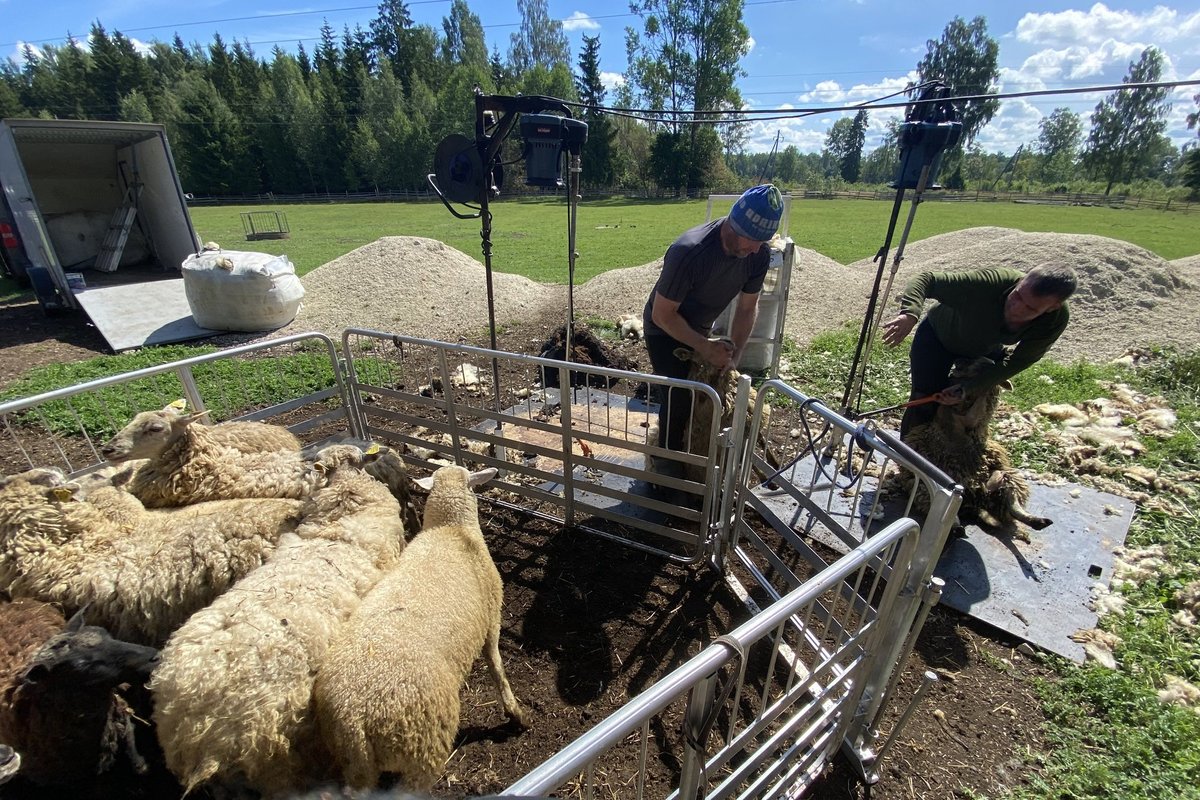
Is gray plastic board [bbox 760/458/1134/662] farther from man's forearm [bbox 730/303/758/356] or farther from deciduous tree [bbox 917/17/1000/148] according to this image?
deciduous tree [bbox 917/17/1000/148]

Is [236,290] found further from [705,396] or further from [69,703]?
[705,396]

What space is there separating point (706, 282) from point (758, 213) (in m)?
0.64

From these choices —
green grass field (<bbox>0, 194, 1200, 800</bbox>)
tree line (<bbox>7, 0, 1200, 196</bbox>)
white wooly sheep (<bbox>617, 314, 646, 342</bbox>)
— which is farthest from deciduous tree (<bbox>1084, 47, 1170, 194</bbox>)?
white wooly sheep (<bbox>617, 314, 646, 342</bbox>)

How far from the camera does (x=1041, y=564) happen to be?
154 inches

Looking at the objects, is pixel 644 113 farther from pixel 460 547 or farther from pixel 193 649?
pixel 193 649

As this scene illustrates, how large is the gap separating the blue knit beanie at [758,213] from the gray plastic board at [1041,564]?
1850 mm

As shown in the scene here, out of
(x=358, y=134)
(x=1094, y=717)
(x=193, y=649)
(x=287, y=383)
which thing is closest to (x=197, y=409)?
(x=193, y=649)

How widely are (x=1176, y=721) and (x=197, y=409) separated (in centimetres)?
Answer: 654

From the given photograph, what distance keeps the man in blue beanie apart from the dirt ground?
1.19 meters

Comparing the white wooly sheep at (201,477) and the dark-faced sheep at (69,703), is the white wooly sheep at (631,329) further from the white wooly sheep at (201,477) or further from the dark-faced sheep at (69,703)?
the dark-faced sheep at (69,703)

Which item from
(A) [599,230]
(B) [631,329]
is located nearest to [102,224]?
(B) [631,329]

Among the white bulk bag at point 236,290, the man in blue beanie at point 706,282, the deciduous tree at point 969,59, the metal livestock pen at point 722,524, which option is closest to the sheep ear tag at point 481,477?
the metal livestock pen at point 722,524

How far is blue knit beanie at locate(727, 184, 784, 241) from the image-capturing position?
3.46m

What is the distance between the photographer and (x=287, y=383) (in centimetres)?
708
